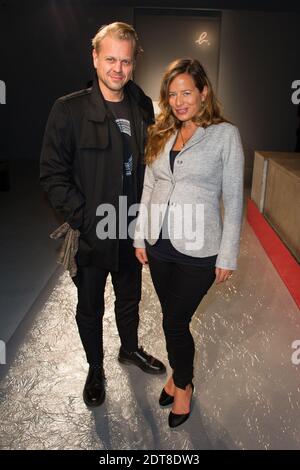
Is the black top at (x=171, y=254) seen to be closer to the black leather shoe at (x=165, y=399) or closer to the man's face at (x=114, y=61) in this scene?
the man's face at (x=114, y=61)

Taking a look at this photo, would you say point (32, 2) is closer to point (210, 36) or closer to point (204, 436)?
point (210, 36)

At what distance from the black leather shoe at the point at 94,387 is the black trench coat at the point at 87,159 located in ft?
1.82

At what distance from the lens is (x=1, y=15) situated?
710 centimetres

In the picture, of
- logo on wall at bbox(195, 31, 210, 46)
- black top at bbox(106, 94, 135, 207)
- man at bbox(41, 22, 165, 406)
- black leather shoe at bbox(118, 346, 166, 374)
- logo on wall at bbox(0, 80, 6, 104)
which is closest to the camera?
man at bbox(41, 22, 165, 406)

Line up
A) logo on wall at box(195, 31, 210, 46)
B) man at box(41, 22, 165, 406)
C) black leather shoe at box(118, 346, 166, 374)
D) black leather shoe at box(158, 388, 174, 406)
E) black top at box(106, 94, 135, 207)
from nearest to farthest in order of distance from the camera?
man at box(41, 22, 165, 406) < black top at box(106, 94, 135, 207) < black leather shoe at box(158, 388, 174, 406) < black leather shoe at box(118, 346, 166, 374) < logo on wall at box(195, 31, 210, 46)

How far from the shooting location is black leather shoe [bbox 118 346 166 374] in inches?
76.9

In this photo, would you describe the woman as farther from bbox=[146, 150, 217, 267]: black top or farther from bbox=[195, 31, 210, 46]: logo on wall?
bbox=[195, 31, 210, 46]: logo on wall

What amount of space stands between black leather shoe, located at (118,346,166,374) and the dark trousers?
4 centimetres

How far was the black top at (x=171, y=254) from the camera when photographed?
140 centimetres

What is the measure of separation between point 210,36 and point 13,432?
712 centimetres

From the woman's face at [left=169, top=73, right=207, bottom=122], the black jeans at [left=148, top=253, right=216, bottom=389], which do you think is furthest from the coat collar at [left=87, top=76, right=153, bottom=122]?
the black jeans at [left=148, top=253, right=216, bottom=389]

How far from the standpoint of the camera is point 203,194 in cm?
135

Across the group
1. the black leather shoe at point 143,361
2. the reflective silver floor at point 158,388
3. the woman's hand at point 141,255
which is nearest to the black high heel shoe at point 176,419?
the reflective silver floor at point 158,388

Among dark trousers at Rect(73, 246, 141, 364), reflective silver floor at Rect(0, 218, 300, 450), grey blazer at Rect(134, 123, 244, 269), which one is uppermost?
grey blazer at Rect(134, 123, 244, 269)
